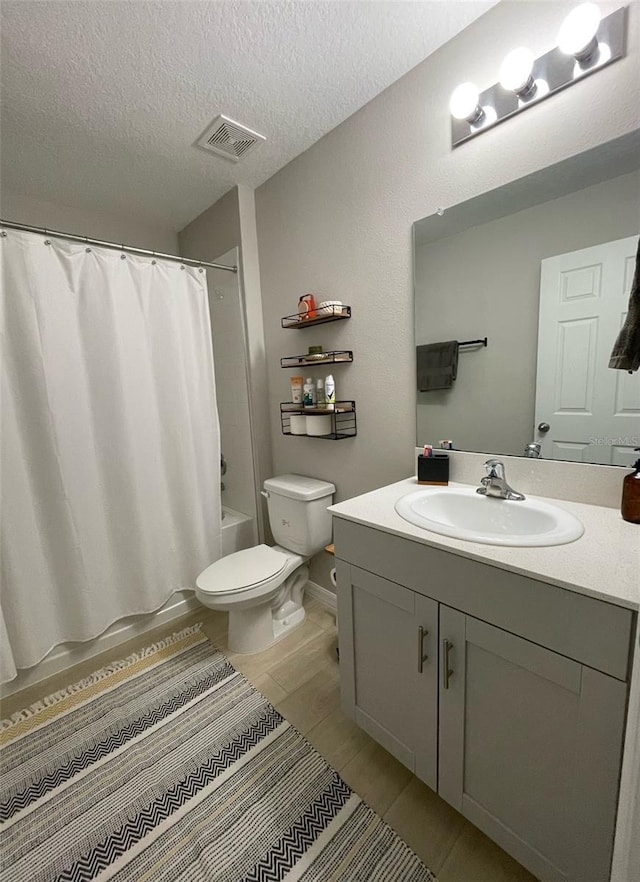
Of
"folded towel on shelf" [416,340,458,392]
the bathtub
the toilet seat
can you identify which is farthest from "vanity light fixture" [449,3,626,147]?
the bathtub

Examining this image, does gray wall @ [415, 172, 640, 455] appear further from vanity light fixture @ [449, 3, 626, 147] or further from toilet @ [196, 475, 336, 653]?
toilet @ [196, 475, 336, 653]

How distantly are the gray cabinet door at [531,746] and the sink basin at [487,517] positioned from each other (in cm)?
21

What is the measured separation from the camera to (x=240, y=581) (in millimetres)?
1642

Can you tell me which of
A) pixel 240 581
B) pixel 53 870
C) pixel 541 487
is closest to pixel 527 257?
pixel 541 487

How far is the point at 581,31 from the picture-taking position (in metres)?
0.94

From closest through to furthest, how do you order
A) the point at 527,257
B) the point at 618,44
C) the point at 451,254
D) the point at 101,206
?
the point at 618,44
the point at 527,257
the point at 451,254
the point at 101,206

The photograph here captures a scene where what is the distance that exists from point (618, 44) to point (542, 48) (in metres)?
0.21

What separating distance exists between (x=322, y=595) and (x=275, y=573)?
52cm

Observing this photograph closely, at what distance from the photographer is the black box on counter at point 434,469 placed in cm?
137

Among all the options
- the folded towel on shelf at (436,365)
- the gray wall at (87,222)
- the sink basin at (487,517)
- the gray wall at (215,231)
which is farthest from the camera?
the gray wall at (215,231)

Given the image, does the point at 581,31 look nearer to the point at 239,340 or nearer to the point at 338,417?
the point at 338,417

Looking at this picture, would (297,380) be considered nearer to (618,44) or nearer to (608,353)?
(608,353)

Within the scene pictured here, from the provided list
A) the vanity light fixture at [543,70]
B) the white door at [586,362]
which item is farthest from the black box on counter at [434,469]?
the vanity light fixture at [543,70]

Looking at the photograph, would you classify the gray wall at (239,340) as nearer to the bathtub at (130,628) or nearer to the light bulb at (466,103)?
the bathtub at (130,628)
